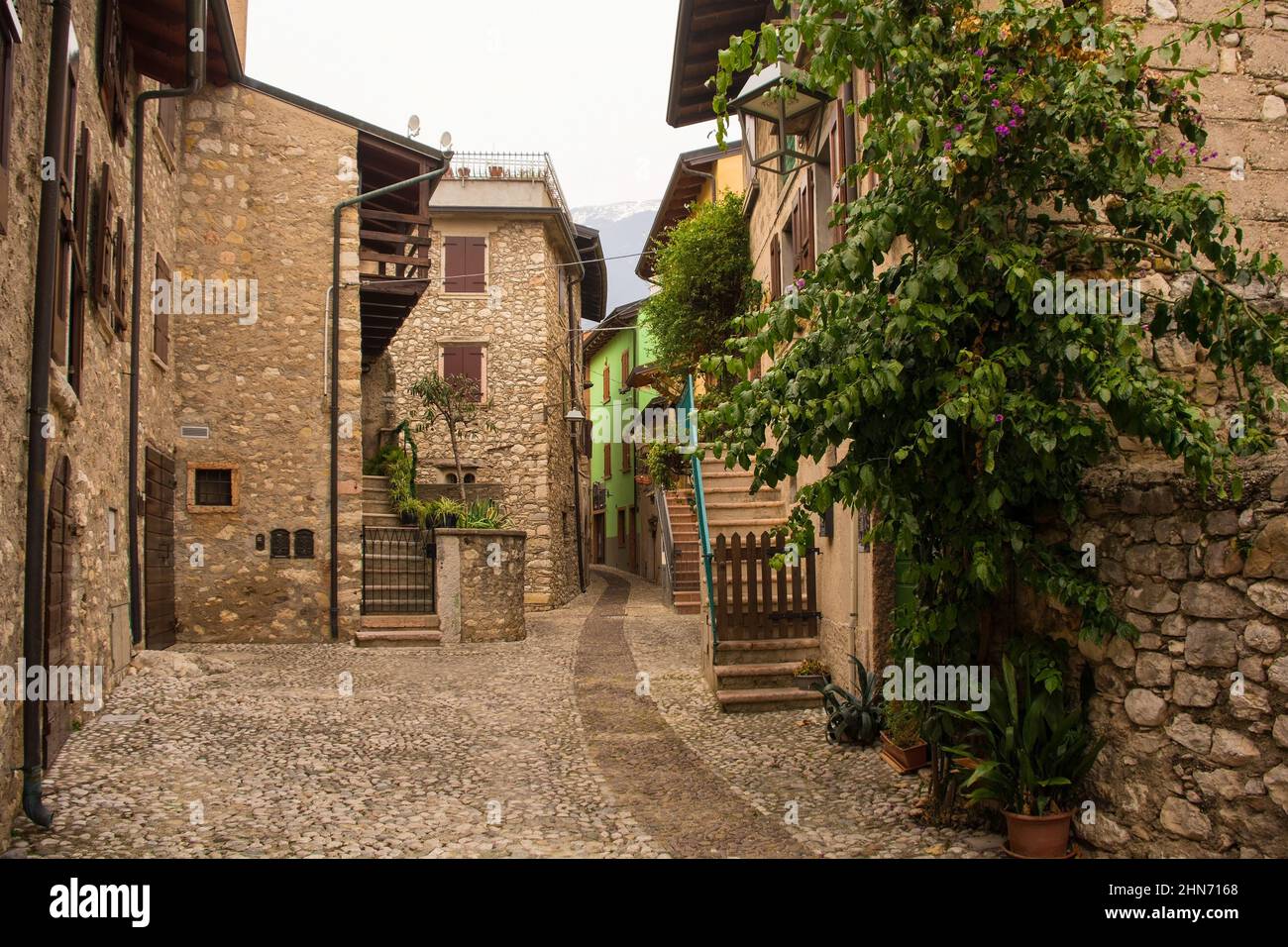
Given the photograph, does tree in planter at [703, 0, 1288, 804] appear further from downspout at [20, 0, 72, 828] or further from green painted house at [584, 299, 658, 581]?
green painted house at [584, 299, 658, 581]

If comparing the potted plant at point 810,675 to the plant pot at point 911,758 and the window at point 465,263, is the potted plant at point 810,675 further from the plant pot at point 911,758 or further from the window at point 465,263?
the window at point 465,263

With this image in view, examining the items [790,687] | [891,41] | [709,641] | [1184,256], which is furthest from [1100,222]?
[709,641]

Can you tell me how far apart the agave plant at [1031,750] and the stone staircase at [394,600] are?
8.94 metres

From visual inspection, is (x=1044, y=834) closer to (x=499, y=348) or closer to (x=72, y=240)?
(x=72, y=240)

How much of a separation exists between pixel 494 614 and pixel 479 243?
32.3 ft

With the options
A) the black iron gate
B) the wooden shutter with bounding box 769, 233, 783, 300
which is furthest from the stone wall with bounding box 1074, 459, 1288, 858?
the black iron gate

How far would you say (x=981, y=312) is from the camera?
4.57 m

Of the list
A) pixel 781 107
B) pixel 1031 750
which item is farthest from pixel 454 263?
pixel 1031 750

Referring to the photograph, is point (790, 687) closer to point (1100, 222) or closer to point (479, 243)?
point (1100, 222)

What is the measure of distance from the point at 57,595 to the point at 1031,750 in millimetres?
5642

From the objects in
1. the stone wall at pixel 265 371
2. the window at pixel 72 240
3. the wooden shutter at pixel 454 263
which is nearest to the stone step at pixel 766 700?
the window at pixel 72 240

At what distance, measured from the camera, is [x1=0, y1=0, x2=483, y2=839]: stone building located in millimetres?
8219

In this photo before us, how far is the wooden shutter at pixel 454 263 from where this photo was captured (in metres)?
19.8

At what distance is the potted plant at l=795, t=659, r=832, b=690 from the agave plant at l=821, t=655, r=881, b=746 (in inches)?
40.1
